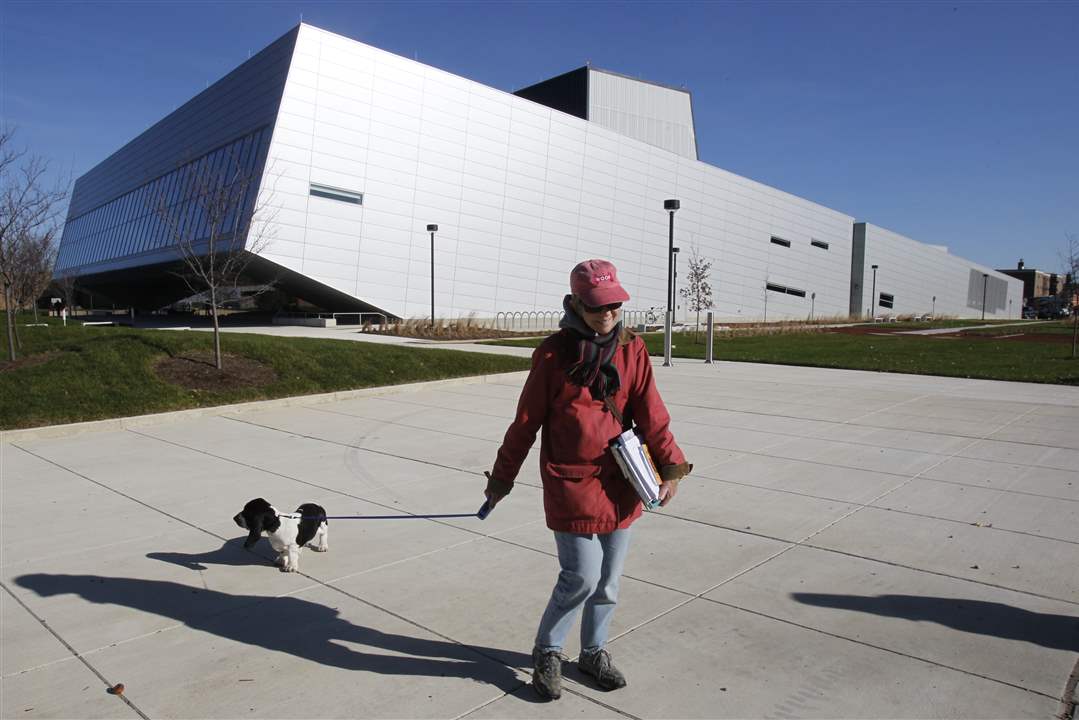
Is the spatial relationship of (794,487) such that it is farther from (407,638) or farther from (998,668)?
(407,638)

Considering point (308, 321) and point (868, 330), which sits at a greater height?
point (868, 330)

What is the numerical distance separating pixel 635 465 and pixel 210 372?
11244 millimetres

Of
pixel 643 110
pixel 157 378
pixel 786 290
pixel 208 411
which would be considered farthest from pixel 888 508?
pixel 786 290

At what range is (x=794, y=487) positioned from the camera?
21.1 feet

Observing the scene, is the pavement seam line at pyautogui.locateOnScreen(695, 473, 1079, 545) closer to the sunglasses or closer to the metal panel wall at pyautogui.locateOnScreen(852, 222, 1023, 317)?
the sunglasses

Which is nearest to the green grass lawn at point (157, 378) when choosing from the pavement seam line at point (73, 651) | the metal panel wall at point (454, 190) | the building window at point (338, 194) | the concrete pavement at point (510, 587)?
the concrete pavement at point (510, 587)

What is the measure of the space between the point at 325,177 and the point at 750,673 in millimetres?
34597

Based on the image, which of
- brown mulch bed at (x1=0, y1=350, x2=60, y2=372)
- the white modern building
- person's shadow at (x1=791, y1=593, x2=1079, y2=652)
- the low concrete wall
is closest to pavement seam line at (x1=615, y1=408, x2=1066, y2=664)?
person's shadow at (x1=791, y1=593, x2=1079, y2=652)

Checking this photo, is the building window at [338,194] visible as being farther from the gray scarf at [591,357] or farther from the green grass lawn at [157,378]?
the gray scarf at [591,357]

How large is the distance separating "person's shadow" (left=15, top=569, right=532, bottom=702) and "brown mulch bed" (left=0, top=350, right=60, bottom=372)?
8853 millimetres

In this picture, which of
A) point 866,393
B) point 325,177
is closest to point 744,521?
point 866,393

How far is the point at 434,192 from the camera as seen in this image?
127 ft

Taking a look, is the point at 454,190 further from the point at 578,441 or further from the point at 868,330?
the point at 578,441

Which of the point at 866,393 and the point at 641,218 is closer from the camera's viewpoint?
Answer: the point at 866,393
